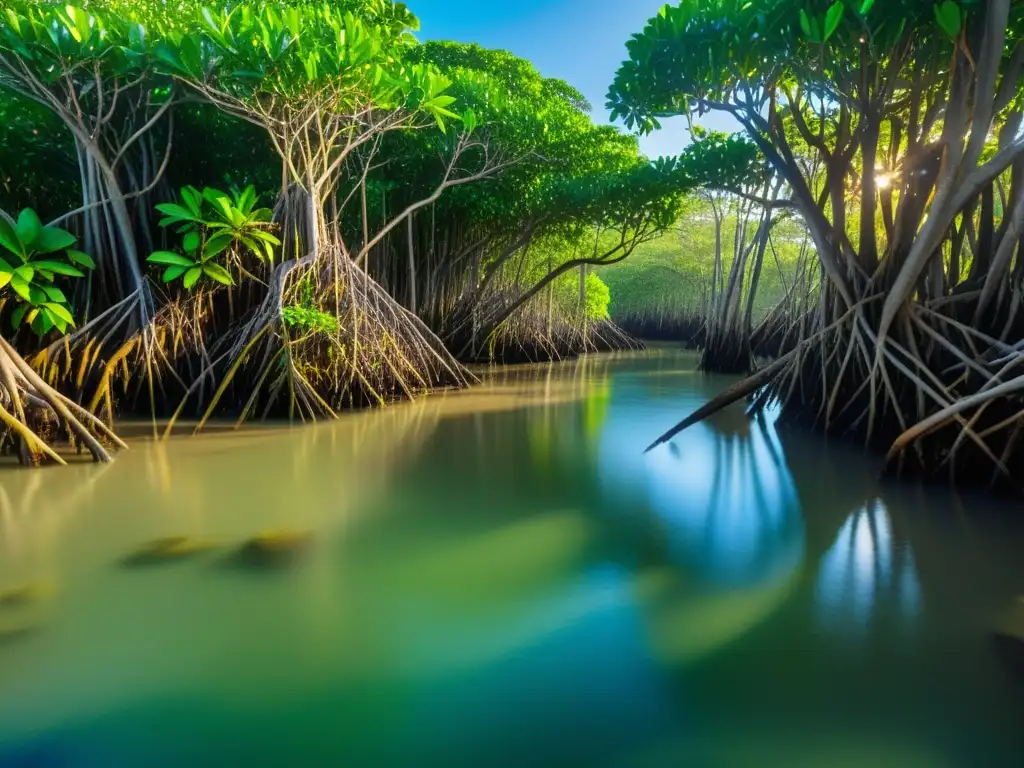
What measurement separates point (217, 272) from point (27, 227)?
149 cm

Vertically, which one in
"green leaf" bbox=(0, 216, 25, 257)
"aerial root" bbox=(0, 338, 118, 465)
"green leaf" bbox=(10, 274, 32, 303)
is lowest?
"aerial root" bbox=(0, 338, 118, 465)

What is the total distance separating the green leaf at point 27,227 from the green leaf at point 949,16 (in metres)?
5.29

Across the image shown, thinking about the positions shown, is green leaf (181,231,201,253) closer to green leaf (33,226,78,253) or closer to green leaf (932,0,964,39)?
green leaf (33,226,78,253)

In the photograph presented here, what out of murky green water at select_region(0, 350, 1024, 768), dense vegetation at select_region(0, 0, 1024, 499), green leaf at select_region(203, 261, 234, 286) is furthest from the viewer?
green leaf at select_region(203, 261, 234, 286)

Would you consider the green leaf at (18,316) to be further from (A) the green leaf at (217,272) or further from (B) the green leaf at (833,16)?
(B) the green leaf at (833,16)

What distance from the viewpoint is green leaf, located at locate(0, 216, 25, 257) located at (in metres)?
4.05

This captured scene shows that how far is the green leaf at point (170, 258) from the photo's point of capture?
5.18m

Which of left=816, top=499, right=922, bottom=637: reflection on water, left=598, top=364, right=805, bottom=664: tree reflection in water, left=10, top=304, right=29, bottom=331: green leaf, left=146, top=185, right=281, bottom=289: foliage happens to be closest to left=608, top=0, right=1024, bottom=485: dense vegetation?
left=598, top=364, right=805, bottom=664: tree reflection in water

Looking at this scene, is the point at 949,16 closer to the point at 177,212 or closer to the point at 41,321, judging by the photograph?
the point at 177,212

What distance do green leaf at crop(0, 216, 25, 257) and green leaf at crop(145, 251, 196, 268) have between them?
3.56 ft

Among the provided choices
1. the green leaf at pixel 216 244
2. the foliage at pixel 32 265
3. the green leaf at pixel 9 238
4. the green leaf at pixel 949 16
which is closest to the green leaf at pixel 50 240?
the foliage at pixel 32 265

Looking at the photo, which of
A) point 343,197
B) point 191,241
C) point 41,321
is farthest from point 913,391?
point 343,197

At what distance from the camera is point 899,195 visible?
480 cm

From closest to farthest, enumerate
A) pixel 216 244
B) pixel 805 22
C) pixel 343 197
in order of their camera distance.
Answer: pixel 805 22
pixel 216 244
pixel 343 197
